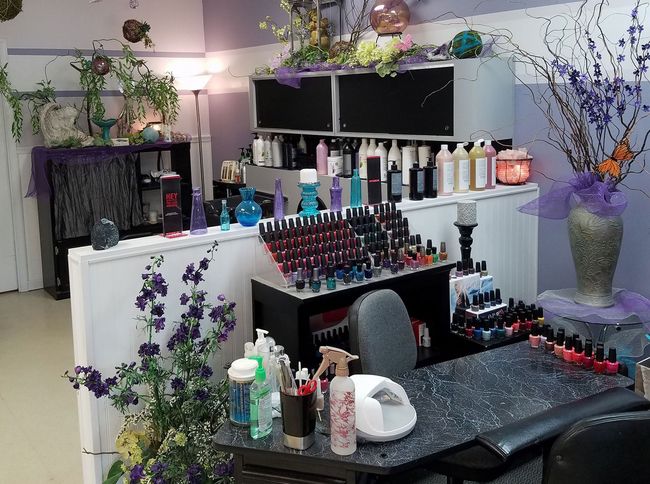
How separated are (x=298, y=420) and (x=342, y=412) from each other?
0.46 ft

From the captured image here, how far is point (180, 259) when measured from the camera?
288 centimetres

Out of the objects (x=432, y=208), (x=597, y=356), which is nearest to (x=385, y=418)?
(x=597, y=356)

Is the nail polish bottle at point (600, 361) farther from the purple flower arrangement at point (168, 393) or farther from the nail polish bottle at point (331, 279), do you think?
the purple flower arrangement at point (168, 393)

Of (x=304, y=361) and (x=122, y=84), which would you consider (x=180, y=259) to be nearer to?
(x=304, y=361)

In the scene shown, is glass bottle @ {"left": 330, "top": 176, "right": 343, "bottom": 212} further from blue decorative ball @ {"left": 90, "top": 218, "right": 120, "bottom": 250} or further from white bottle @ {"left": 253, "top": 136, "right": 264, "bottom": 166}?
white bottle @ {"left": 253, "top": 136, "right": 264, "bottom": 166}

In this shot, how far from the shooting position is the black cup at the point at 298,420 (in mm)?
1892

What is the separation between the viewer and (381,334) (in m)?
2.59

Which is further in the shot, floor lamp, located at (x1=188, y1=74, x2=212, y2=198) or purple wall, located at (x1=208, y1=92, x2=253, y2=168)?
floor lamp, located at (x1=188, y1=74, x2=212, y2=198)

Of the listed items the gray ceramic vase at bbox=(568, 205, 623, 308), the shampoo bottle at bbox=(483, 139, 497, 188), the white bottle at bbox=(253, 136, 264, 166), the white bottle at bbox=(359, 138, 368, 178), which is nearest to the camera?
the gray ceramic vase at bbox=(568, 205, 623, 308)

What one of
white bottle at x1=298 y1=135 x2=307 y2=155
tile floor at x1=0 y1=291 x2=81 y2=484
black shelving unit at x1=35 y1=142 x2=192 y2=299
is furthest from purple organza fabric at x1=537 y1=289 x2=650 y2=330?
black shelving unit at x1=35 y1=142 x2=192 y2=299

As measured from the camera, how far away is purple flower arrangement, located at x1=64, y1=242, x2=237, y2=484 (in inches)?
98.2

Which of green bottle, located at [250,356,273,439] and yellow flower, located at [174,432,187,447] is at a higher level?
green bottle, located at [250,356,273,439]

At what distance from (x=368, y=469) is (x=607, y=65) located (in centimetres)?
267

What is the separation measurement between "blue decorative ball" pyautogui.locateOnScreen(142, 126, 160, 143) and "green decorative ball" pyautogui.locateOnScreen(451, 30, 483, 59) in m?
3.40
